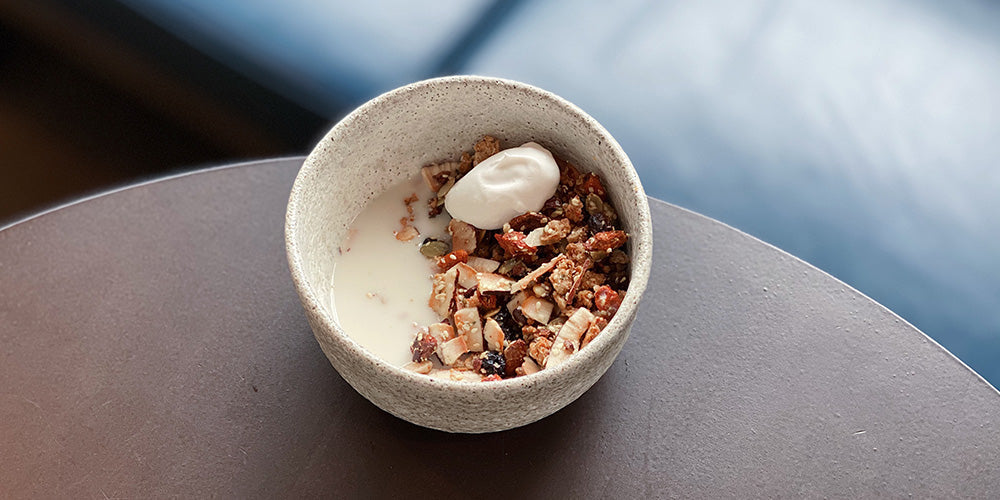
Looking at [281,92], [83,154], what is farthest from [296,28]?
[83,154]

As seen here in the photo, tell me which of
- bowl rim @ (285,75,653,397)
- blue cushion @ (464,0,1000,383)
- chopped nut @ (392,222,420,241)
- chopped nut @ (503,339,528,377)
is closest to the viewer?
bowl rim @ (285,75,653,397)

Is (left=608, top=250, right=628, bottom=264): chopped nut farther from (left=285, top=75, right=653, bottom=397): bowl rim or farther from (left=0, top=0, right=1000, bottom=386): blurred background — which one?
(left=0, top=0, right=1000, bottom=386): blurred background

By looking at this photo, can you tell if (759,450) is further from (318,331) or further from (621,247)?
(318,331)

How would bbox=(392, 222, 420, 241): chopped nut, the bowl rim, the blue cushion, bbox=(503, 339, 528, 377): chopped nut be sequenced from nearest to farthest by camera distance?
the bowl rim, bbox=(503, 339, 528, 377): chopped nut, bbox=(392, 222, 420, 241): chopped nut, the blue cushion

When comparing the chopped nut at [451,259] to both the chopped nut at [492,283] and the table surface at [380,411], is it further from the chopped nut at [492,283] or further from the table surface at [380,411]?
the table surface at [380,411]

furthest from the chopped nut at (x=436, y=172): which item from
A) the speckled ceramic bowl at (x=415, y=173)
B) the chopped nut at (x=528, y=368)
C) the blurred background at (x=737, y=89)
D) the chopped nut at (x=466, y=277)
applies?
the blurred background at (x=737, y=89)

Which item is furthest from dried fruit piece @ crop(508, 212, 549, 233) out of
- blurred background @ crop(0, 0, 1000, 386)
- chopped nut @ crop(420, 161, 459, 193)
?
blurred background @ crop(0, 0, 1000, 386)
